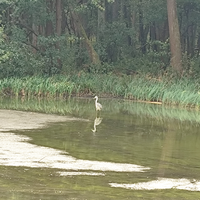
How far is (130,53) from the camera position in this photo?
39.3 metres

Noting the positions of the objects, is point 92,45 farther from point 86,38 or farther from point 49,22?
point 49,22

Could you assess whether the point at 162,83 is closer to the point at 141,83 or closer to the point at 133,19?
the point at 141,83

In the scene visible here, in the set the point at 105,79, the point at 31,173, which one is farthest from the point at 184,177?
the point at 105,79

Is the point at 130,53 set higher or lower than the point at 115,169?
higher

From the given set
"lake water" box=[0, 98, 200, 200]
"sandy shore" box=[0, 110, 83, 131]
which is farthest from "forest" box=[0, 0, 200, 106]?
"lake water" box=[0, 98, 200, 200]

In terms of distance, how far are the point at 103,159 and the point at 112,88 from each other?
17.4 m

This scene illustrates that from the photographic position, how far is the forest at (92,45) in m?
28.0

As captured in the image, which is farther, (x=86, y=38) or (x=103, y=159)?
(x=86, y=38)

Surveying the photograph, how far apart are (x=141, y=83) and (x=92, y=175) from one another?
60.0 ft

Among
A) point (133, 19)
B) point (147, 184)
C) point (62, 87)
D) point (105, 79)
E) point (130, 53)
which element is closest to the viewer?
point (147, 184)

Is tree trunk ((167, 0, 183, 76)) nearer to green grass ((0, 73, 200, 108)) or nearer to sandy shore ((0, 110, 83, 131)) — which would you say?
green grass ((0, 73, 200, 108))

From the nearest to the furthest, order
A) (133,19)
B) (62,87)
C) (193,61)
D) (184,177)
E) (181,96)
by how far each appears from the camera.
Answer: (184,177) < (181,96) < (62,87) < (193,61) < (133,19)

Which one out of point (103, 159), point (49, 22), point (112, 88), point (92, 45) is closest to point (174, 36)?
point (112, 88)

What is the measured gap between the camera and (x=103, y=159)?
10.2 meters
